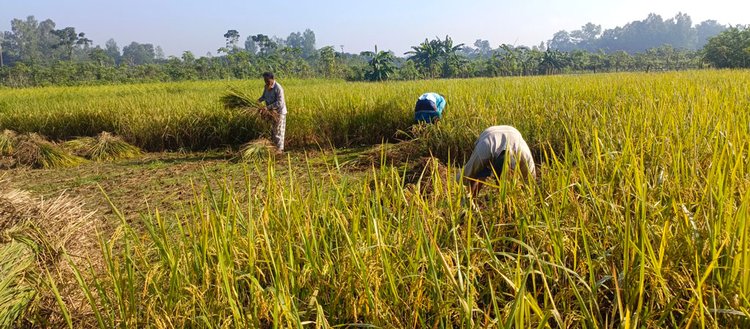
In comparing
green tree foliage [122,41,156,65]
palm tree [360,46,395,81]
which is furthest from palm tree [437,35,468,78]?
green tree foliage [122,41,156,65]

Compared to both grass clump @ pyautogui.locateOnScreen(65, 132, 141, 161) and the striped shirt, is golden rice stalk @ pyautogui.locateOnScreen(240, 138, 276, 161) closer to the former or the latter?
the striped shirt

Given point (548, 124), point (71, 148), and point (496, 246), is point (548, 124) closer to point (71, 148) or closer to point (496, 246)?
point (496, 246)

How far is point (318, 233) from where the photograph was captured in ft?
5.53

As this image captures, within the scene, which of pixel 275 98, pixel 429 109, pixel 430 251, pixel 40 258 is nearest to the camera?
pixel 430 251

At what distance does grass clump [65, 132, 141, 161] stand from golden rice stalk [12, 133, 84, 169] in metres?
0.32

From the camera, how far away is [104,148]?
7281mm

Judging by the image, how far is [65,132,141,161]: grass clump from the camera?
7.24 meters

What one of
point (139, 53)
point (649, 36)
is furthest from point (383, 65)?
point (649, 36)

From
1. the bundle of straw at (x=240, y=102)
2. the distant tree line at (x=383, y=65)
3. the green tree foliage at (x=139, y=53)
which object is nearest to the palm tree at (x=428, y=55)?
the distant tree line at (x=383, y=65)

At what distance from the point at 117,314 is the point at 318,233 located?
663 mm

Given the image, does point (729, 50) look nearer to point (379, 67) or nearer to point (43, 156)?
point (379, 67)

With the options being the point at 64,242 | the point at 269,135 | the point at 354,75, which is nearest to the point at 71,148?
the point at 269,135

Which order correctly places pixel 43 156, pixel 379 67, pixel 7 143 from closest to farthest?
pixel 43 156 < pixel 7 143 < pixel 379 67

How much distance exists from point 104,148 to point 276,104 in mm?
2857
